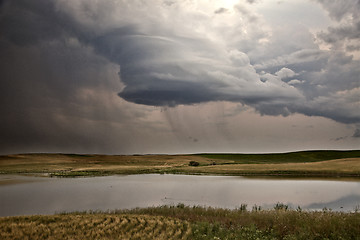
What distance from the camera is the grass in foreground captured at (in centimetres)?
1322

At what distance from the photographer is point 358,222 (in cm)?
1355

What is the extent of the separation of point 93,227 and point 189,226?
5042 millimetres

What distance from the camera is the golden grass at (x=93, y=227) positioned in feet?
45.6

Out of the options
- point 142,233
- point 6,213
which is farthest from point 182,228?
point 6,213

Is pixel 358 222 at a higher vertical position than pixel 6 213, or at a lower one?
higher

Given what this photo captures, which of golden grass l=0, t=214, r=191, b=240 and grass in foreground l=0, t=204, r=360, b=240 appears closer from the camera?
grass in foreground l=0, t=204, r=360, b=240

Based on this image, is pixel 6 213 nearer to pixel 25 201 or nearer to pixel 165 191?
pixel 25 201

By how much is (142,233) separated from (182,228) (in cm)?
206

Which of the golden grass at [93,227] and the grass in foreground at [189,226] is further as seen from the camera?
the golden grass at [93,227]

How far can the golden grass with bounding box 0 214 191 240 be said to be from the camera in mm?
13898

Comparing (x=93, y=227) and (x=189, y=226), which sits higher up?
(x=189, y=226)

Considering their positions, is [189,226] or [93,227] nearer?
[189,226]

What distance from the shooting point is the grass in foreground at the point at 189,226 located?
13219mm

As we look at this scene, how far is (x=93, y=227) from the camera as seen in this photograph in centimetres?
1543
